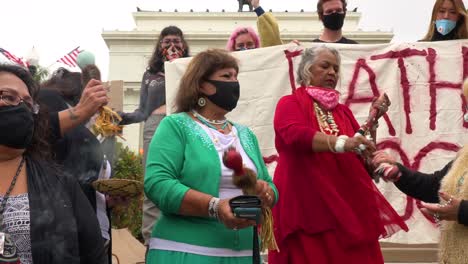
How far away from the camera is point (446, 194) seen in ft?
10.6

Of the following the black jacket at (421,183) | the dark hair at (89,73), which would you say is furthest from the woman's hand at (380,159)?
the dark hair at (89,73)

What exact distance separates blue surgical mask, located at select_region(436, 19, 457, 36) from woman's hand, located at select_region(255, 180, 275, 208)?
2.71 m

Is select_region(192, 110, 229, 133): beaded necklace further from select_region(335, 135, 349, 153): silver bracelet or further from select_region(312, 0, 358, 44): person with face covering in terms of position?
select_region(312, 0, 358, 44): person with face covering

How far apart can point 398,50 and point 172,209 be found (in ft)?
10.6

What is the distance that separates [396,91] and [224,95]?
8.71 feet

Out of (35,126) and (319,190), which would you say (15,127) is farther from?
(319,190)

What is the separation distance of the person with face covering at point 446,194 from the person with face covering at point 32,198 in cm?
150

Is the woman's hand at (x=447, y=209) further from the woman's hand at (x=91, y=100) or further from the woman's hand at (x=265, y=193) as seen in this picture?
the woman's hand at (x=91, y=100)

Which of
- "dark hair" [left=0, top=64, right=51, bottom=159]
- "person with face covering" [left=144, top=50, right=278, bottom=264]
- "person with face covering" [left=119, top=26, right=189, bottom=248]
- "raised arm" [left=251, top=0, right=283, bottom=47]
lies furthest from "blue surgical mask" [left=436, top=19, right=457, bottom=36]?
"dark hair" [left=0, top=64, right=51, bottom=159]

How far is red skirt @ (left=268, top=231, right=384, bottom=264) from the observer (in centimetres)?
363

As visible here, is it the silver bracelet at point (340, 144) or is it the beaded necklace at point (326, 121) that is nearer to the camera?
the silver bracelet at point (340, 144)

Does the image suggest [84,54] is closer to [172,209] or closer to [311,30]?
[172,209]

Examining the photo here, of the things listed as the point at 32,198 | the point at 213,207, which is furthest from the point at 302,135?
the point at 32,198

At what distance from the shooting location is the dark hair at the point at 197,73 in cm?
337
